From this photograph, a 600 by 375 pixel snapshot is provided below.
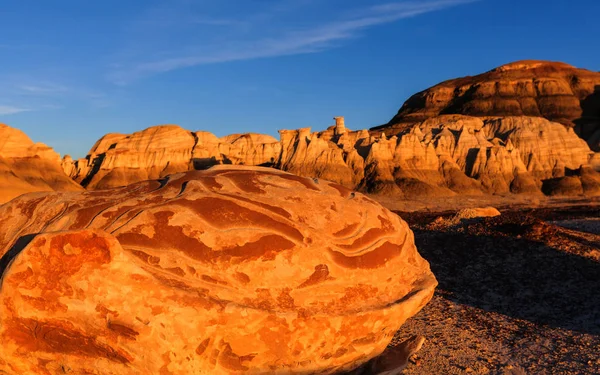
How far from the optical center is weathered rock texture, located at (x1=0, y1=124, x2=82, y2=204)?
44094 mm

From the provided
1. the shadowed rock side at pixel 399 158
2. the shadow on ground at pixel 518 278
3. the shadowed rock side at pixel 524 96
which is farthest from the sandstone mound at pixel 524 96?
the shadow on ground at pixel 518 278

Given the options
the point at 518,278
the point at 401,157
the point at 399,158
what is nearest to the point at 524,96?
the point at 401,157

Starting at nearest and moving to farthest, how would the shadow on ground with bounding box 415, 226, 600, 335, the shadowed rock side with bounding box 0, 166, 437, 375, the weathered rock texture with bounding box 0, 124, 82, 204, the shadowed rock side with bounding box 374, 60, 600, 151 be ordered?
1. the shadowed rock side with bounding box 0, 166, 437, 375
2. the shadow on ground with bounding box 415, 226, 600, 335
3. the weathered rock texture with bounding box 0, 124, 82, 204
4. the shadowed rock side with bounding box 374, 60, 600, 151

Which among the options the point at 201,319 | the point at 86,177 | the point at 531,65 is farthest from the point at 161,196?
the point at 531,65

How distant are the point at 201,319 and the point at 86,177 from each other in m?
61.5

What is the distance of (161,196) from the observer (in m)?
4.61

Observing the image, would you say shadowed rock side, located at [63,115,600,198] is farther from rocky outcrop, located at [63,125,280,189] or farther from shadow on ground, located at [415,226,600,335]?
shadow on ground, located at [415,226,600,335]

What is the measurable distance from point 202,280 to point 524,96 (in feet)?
303

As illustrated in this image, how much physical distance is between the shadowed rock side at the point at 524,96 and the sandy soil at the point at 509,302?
6827 cm

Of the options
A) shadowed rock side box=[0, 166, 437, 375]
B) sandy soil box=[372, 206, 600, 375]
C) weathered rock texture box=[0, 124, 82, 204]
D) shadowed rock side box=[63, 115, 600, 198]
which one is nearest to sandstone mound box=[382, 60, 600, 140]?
shadowed rock side box=[63, 115, 600, 198]

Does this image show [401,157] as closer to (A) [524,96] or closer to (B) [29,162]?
(B) [29,162]

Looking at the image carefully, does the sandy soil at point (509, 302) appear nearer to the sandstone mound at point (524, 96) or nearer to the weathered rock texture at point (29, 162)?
the weathered rock texture at point (29, 162)

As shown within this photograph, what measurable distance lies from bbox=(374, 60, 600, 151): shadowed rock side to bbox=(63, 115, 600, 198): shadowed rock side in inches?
750

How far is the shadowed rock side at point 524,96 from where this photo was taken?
8194 centimetres
